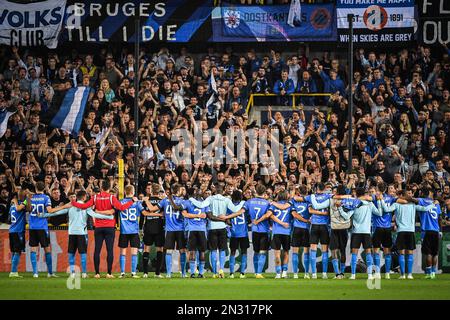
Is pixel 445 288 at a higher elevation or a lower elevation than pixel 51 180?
lower

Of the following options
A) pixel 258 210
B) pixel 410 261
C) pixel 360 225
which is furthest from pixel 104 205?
pixel 410 261

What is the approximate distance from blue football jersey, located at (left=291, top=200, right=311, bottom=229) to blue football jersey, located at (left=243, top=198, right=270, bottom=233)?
0.62 metres

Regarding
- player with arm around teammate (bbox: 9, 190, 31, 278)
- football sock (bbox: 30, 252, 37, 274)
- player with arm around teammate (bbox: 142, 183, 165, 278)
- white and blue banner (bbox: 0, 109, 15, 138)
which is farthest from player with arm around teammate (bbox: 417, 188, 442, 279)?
white and blue banner (bbox: 0, 109, 15, 138)

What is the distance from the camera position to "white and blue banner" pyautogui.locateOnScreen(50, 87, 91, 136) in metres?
28.5

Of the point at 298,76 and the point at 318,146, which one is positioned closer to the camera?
the point at 318,146

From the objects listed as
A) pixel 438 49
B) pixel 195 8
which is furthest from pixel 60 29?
pixel 438 49

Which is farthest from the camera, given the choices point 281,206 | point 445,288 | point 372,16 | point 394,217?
point 372,16

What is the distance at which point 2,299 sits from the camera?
55.8 ft

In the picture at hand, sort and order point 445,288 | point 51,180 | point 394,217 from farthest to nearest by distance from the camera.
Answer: point 51,180 → point 394,217 → point 445,288

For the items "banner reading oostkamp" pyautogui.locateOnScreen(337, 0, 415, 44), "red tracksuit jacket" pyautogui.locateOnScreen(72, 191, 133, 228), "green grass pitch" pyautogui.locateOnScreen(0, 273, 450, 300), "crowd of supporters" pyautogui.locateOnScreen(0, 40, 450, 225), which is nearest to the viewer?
"green grass pitch" pyautogui.locateOnScreen(0, 273, 450, 300)

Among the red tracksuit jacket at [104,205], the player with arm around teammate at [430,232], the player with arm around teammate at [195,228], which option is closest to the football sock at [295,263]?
the player with arm around teammate at [195,228]

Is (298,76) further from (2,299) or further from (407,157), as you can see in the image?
(2,299)

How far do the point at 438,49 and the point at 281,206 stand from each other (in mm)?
10408

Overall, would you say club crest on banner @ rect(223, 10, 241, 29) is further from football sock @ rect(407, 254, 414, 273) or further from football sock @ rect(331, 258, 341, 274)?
football sock @ rect(407, 254, 414, 273)
